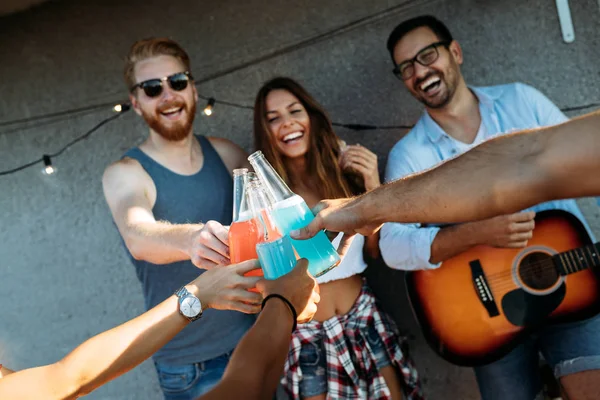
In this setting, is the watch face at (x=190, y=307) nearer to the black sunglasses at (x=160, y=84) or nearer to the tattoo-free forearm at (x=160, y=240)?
the tattoo-free forearm at (x=160, y=240)

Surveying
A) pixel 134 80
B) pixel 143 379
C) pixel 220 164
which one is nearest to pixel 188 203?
pixel 220 164

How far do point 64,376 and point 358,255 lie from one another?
1.74 meters

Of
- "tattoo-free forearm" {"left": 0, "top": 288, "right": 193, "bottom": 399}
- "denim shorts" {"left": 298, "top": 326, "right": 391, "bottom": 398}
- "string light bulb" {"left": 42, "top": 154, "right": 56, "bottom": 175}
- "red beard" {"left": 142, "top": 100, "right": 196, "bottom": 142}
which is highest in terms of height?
"string light bulb" {"left": 42, "top": 154, "right": 56, "bottom": 175}

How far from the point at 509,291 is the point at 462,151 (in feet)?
2.56

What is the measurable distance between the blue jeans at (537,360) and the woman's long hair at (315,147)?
1.18 meters

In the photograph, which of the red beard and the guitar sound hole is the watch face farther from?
the guitar sound hole

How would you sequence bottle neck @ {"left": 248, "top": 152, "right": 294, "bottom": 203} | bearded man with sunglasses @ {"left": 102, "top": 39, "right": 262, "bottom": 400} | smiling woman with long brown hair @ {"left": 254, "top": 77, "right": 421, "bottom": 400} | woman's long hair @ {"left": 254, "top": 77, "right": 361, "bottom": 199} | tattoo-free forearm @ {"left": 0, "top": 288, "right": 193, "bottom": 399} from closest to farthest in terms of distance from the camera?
→ tattoo-free forearm @ {"left": 0, "top": 288, "right": 193, "bottom": 399} → bottle neck @ {"left": 248, "top": 152, "right": 294, "bottom": 203} → bearded man with sunglasses @ {"left": 102, "top": 39, "right": 262, "bottom": 400} → smiling woman with long brown hair @ {"left": 254, "top": 77, "right": 421, "bottom": 400} → woman's long hair @ {"left": 254, "top": 77, "right": 361, "bottom": 199}

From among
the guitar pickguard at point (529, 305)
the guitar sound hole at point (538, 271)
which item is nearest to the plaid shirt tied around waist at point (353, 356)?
the guitar pickguard at point (529, 305)

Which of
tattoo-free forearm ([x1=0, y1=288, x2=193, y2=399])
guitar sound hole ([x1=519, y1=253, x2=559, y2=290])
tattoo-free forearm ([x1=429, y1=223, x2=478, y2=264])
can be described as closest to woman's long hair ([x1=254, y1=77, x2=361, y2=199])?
tattoo-free forearm ([x1=429, y1=223, x2=478, y2=264])

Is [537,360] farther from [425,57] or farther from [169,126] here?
[169,126]

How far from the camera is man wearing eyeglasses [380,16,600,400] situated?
301 centimetres

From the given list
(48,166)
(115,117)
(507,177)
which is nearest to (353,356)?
(507,177)

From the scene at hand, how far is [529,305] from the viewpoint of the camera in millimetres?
3033

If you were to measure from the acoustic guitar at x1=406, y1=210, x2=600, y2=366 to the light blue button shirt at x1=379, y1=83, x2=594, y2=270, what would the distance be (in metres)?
0.17
